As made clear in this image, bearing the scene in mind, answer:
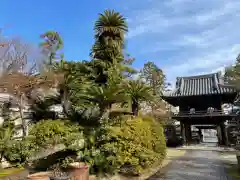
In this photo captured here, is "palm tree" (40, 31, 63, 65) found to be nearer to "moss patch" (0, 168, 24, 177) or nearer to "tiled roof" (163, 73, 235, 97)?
"moss patch" (0, 168, 24, 177)

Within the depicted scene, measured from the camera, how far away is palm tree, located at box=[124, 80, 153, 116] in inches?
406

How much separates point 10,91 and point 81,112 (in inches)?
202

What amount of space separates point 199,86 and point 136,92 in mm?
15276

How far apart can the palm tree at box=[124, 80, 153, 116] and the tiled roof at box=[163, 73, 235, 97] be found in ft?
42.7

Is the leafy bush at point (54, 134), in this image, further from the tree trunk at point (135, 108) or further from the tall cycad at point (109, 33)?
the tall cycad at point (109, 33)

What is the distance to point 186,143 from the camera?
888 inches

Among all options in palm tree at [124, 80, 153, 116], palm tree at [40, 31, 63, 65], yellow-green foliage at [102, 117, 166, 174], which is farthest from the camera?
palm tree at [40, 31, 63, 65]

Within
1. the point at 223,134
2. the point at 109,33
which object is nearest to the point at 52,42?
the point at 109,33

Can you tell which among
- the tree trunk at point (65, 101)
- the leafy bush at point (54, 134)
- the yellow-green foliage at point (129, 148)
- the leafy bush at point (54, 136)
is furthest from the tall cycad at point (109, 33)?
the leafy bush at point (54, 134)

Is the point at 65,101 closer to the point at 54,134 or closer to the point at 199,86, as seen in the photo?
the point at 54,134

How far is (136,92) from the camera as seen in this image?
34.0 feet

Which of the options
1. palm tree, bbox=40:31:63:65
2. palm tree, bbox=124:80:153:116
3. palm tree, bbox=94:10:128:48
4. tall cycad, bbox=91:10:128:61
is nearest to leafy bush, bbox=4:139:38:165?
palm tree, bbox=124:80:153:116

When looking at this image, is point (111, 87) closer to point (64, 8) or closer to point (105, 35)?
point (105, 35)

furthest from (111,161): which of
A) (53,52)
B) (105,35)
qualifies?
(53,52)
